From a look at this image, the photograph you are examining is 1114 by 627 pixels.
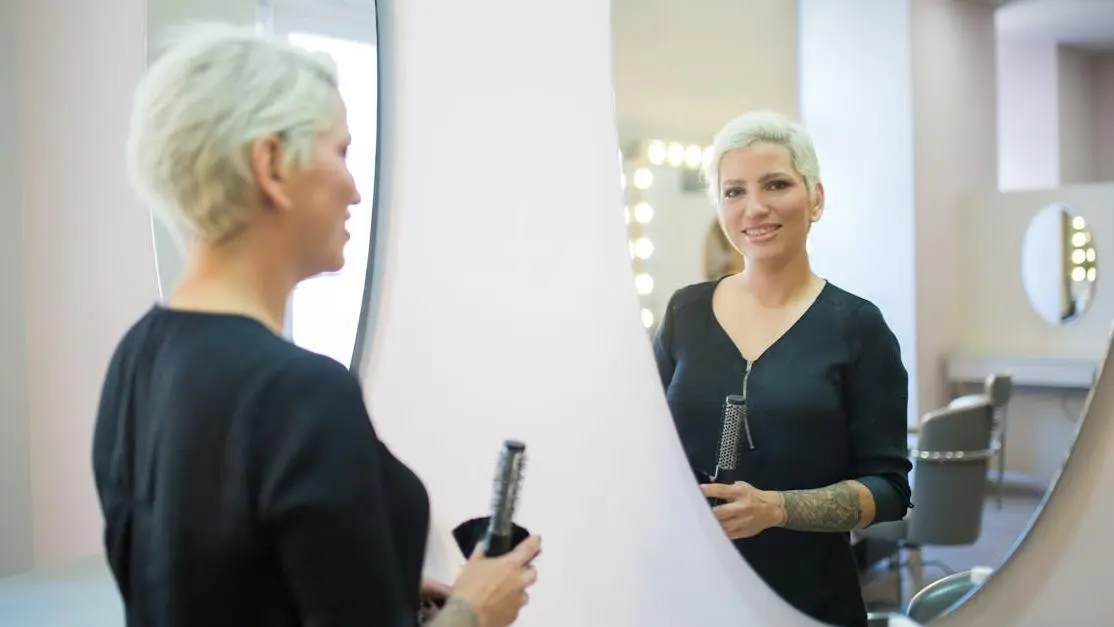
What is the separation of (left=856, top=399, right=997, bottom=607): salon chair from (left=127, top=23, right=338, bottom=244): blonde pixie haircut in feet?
1.93

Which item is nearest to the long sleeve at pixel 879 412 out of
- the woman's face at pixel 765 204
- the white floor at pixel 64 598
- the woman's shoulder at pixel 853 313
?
the woman's shoulder at pixel 853 313

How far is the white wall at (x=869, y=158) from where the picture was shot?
2.81ft

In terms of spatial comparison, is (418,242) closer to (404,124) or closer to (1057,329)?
(404,124)

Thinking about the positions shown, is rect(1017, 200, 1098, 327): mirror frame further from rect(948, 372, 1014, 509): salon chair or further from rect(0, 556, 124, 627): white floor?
rect(0, 556, 124, 627): white floor

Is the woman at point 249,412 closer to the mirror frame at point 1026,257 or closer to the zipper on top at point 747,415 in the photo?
the zipper on top at point 747,415

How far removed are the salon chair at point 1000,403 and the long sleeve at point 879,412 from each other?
0.22 ft

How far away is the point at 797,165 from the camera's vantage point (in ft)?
2.99

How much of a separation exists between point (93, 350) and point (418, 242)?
1.03 metres

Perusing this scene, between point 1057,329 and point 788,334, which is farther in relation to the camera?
point 788,334

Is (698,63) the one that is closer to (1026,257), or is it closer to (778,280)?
(778,280)

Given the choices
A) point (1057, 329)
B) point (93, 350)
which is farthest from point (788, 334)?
point (93, 350)

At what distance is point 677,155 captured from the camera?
98 centimetres

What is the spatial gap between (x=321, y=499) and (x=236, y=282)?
0.19 m

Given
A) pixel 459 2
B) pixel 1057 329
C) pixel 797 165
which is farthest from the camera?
pixel 459 2
